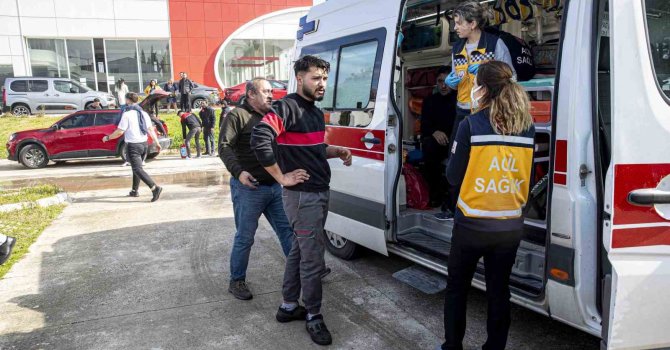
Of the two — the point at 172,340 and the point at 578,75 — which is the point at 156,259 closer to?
the point at 172,340

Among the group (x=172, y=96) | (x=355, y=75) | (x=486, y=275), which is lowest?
(x=486, y=275)

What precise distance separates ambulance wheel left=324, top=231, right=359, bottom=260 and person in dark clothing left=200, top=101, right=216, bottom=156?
9.47 metres

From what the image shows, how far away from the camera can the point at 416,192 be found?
4.75m

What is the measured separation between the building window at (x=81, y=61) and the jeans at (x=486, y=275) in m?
26.8

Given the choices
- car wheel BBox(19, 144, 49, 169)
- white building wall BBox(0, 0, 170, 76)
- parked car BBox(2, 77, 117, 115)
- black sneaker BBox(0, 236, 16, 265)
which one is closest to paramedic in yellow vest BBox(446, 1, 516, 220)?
black sneaker BBox(0, 236, 16, 265)

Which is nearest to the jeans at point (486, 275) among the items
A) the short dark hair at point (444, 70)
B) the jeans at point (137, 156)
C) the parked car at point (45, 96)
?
the short dark hair at point (444, 70)

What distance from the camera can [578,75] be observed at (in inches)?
94.7

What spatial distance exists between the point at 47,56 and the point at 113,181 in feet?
60.7

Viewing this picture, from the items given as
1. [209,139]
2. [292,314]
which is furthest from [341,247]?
[209,139]

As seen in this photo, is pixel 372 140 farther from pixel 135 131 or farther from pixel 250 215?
pixel 135 131

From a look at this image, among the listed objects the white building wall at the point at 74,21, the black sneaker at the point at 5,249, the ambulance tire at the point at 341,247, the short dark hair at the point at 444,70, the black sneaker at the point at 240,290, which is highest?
the white building wall at the point at 74,21

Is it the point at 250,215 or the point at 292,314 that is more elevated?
the point at 250,215

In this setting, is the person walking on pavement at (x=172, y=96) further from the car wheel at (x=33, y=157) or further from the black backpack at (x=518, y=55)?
the black backpack at (x=518, y=55)

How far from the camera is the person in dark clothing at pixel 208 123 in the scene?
13.5 meters
